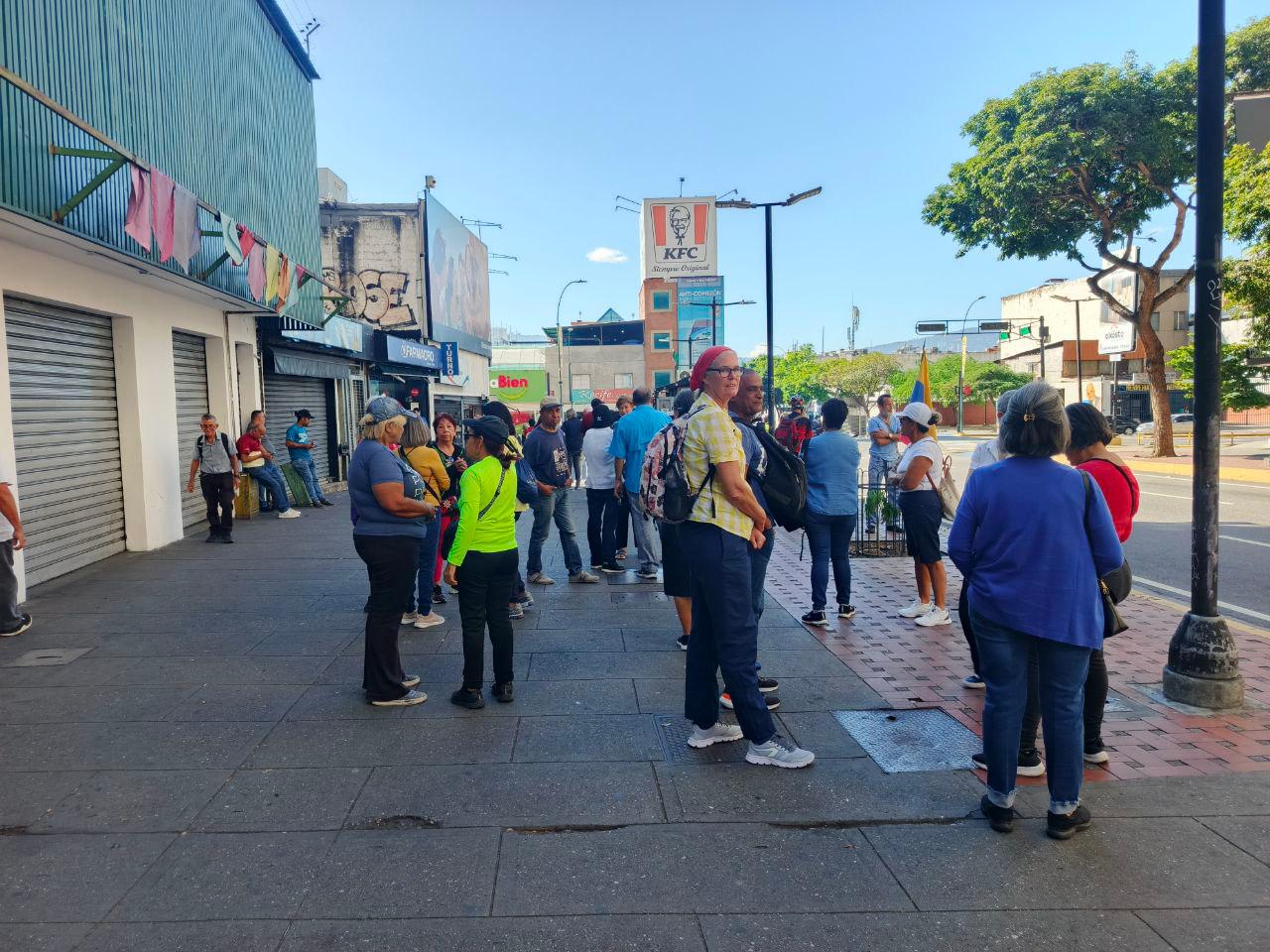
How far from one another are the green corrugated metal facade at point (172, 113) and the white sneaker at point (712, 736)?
266 inches

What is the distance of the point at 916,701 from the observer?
16.3 ft

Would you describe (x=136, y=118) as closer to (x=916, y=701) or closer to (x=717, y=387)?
(x=717, y=387)

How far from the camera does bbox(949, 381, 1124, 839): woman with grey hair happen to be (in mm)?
3275

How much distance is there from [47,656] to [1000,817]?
6062 millimetres

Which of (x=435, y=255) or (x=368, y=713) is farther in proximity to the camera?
(x=435, y=255)

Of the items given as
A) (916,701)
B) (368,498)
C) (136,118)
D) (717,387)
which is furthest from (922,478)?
(136,118)

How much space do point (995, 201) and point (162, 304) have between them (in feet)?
68.5

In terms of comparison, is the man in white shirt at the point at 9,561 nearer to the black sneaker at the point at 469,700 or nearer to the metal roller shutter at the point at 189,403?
the black sneaker at the point at 469,700

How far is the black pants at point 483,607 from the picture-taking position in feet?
16.1

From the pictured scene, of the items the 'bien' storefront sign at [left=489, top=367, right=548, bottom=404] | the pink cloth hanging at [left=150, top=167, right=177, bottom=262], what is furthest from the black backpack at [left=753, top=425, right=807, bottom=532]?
the 'bien' storefront sign at [left=489, top=367, right=548, bottom=404]

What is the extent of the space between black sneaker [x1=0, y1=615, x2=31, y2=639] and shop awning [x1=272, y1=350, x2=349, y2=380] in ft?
29.4

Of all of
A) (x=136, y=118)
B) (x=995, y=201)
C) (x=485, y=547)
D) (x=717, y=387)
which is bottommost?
(x=485, y=547)

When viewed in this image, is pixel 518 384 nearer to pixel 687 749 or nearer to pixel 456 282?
pixel 456 282

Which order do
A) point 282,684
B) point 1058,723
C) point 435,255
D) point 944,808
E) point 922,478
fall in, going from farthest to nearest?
point 435,255, point 922,478, point 282,684, point 944,808, point 1058,723
